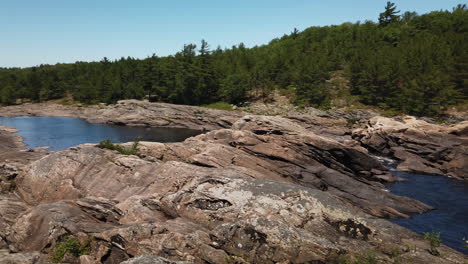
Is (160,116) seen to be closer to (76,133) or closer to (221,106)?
(76,133)

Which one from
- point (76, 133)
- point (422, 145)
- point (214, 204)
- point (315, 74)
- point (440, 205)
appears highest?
point (315, 74)

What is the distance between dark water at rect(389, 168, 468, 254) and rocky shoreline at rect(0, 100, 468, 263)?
181 centimetres

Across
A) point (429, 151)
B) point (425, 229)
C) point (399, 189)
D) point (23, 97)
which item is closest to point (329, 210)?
point (425, 229)

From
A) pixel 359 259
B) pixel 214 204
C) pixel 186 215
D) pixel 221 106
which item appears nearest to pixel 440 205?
pixel 359 259

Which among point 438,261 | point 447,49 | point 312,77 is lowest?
point 438,261

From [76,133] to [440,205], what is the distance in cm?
8337

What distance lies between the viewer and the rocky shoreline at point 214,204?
59.1ft

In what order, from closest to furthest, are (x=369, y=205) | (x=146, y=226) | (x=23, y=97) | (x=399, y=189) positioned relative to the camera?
(x=146, y=226) → (x=369, y=205) → (x=399, y=189) → (x=23, y=97)

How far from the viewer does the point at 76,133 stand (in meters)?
82.4

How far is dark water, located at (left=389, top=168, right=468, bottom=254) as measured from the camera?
95.7 ft

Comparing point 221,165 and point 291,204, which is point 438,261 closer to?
point 291,204

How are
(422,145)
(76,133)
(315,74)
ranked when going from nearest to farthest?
(422,145) → (76,133) → (315,74)

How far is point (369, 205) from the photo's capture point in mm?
34375

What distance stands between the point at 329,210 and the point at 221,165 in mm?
13814
